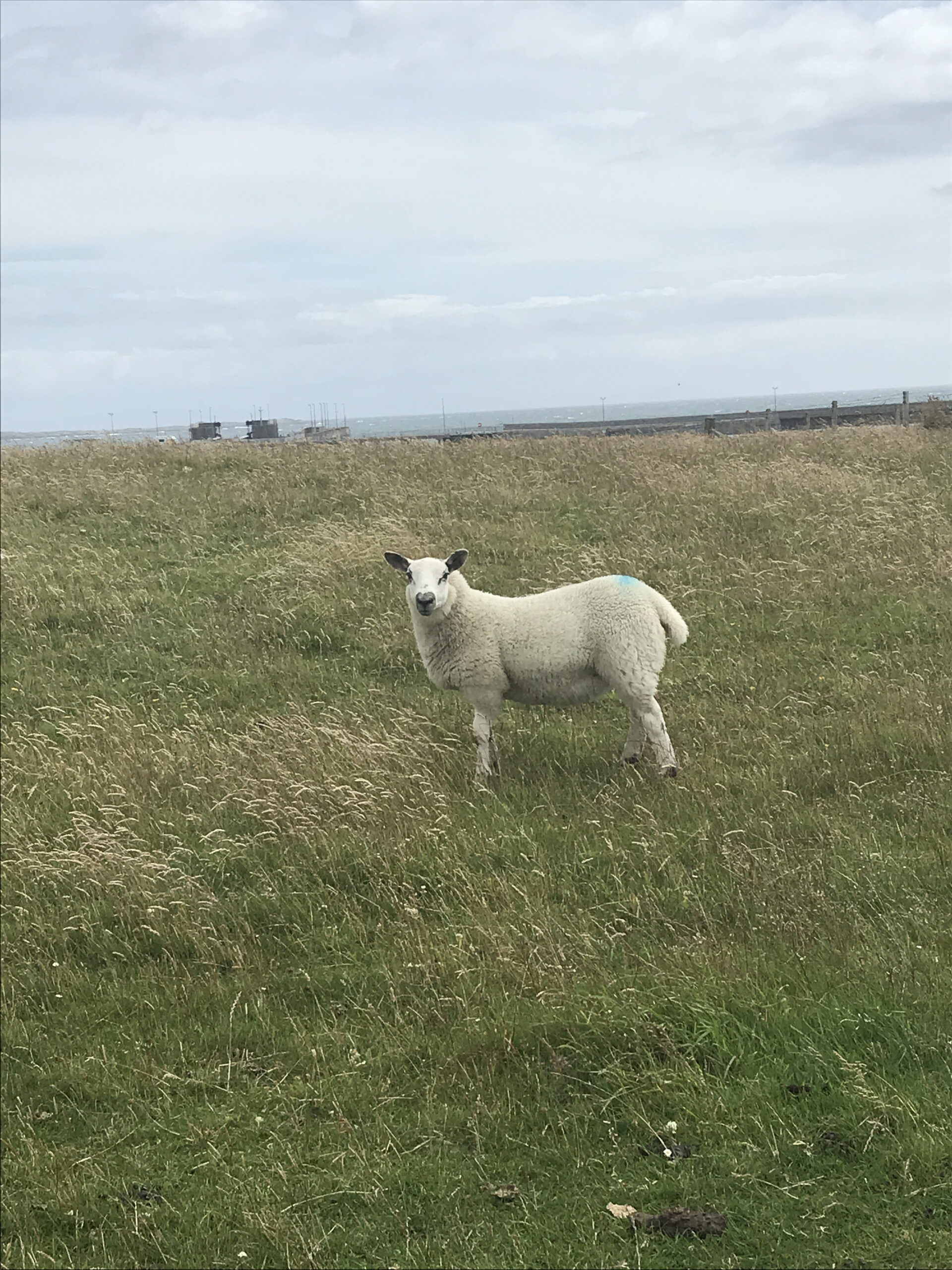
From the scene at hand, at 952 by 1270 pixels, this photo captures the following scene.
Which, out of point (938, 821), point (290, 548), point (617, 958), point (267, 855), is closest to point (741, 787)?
point (938, 821)

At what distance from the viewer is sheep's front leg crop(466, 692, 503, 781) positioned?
29.6 feet

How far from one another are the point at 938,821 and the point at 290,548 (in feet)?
39.1

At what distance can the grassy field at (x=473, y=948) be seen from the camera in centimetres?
455

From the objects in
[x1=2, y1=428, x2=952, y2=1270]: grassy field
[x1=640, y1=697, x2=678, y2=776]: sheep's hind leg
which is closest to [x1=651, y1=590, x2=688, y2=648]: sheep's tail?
[x1=640, y1=697, x2=678, y2=776]: sheep's hind leg

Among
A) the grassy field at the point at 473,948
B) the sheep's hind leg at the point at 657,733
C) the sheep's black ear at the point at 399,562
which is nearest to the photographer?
the grassy field at the point at 473,948

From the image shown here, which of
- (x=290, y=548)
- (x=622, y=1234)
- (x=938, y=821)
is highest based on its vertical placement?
(x=290, y=548)

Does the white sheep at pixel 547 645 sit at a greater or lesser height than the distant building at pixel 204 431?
lesser

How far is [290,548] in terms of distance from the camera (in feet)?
57.0

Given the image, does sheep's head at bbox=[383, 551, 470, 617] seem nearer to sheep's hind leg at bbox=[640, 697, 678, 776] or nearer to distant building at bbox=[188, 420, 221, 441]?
sheep's hind leg at bbox=[640, 697, 678, 776]

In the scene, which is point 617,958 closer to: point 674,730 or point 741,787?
point 741,787

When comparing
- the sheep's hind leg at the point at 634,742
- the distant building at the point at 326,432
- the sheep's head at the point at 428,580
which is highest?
the distant building at the point at 326,432

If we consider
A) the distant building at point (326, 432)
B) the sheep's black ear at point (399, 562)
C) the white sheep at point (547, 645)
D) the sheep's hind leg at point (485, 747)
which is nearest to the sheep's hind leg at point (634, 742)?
the white sheep at point (547, 645)

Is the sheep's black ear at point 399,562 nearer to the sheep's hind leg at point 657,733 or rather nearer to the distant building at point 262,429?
the sheep's hind leg at point 657,733

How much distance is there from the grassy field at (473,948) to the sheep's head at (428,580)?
1.19m
